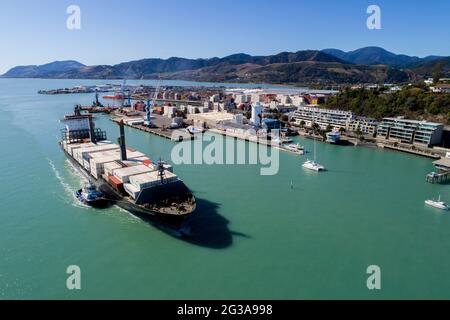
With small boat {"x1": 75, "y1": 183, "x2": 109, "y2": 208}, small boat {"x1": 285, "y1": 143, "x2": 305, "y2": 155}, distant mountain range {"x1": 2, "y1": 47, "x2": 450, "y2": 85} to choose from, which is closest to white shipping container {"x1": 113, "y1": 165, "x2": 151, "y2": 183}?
small boat {"x1": 75, "y1": 183, "x2": 109, "y2": 208}

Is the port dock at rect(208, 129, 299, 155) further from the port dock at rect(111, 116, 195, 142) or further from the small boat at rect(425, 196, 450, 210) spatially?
the small boat at rect(425, 196, 450, 210)

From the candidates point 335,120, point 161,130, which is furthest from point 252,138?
point 161,130

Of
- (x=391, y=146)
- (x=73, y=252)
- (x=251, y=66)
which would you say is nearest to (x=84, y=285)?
(x=73, y=252)

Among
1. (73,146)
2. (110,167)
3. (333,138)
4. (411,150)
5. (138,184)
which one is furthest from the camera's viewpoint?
(333,138)

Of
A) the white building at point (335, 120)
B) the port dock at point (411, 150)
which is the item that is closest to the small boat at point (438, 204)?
the port dock at point (411, 150)

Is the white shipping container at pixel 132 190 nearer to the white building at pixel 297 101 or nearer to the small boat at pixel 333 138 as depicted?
the small boat at pixel 333 138

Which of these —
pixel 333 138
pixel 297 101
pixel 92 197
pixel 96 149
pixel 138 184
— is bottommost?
pixel 92 197

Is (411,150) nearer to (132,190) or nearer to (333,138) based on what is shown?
(333,138)
